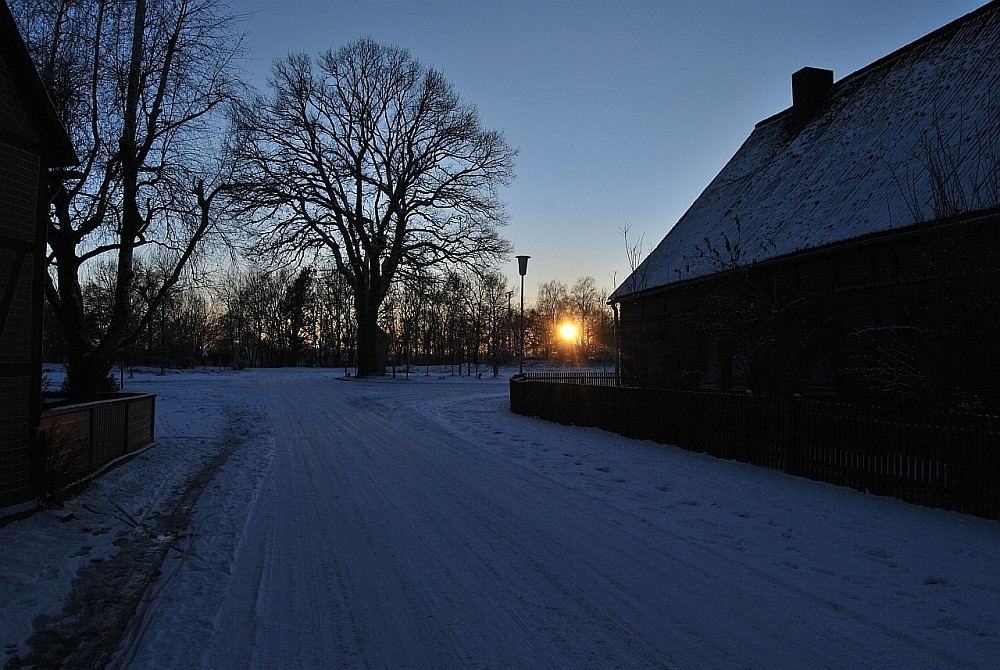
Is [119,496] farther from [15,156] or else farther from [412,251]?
[412,251]

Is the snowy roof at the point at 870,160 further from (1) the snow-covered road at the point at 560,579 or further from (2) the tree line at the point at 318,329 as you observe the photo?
(2) the tree line at the point at 318,329

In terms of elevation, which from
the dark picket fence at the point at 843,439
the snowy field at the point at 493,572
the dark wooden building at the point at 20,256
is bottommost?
the snowy field at the point at 493,572

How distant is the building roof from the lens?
23.7 feet

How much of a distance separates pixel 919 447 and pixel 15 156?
1104 cm

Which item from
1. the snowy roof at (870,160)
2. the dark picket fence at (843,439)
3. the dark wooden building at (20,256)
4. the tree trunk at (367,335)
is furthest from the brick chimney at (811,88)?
the tree trunk at (367,335)

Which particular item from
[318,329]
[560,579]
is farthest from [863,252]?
→ [318,329]

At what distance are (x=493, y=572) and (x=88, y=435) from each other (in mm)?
6769

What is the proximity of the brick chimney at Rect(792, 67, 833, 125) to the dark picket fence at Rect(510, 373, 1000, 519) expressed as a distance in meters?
12.2

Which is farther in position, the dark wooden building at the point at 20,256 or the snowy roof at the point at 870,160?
the snowy roof at the point at 870,160

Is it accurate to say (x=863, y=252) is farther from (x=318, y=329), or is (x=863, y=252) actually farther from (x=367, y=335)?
(x=318, y=329)

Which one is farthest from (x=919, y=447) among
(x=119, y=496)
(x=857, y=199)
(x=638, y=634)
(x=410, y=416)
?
(x=410, y=416)

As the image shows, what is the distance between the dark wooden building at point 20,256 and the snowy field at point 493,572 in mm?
752

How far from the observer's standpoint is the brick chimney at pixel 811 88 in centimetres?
1992

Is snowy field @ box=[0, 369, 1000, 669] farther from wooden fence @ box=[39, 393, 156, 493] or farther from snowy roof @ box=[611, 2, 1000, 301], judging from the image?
snowy roof @ box=[611, 2, 1000, 301]
